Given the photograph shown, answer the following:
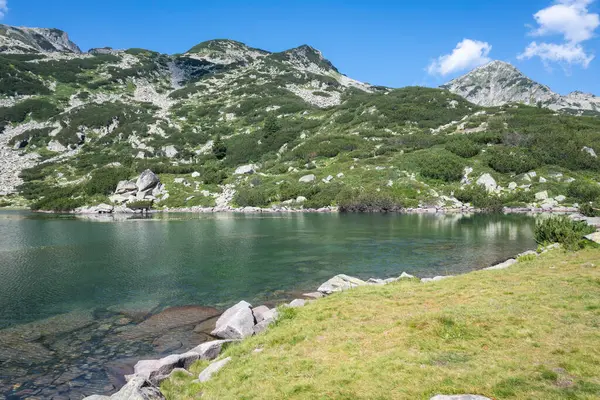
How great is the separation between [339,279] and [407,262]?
455 inches

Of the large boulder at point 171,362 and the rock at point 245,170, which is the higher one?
the rock at point 245,170

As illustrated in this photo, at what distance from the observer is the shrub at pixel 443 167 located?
308 feet

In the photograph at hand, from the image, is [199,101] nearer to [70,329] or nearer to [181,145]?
[181,145]

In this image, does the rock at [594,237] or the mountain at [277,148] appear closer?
the rock at [594,237]

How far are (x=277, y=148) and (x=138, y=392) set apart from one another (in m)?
126

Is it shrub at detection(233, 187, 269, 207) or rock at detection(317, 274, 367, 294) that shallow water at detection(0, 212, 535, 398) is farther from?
shrub at detection(233, 187, 269, 207)

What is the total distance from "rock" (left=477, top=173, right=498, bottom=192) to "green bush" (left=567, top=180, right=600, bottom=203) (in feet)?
48.7

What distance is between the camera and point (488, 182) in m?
89.1

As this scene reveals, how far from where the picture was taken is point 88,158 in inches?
5335

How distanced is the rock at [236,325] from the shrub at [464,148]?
9749 cm

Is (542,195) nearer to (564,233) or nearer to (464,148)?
(464,148)

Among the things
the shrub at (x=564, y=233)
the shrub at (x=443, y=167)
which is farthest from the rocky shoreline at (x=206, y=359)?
the shrub at (x=443, y=167)

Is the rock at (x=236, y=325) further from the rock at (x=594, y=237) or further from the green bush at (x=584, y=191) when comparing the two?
the green bush at (x=584, y=191)

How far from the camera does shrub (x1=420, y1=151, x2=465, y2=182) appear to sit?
93.9m
